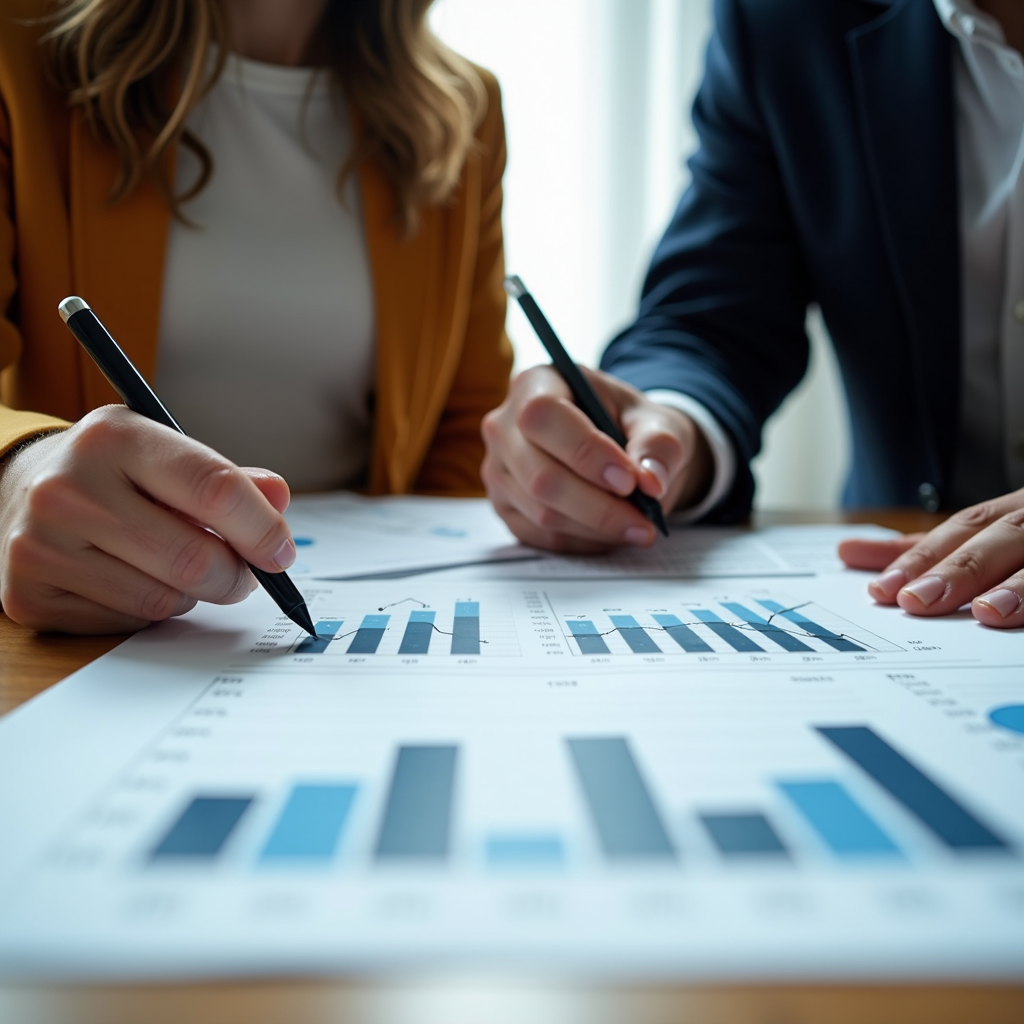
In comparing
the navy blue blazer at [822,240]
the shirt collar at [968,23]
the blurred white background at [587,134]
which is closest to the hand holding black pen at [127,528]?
the navy blue blazer at [822,240]

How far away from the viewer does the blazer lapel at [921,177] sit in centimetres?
75

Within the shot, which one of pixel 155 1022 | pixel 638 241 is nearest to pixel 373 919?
pixel 155 1022

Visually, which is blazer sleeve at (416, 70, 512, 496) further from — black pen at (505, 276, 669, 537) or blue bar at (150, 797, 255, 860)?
blue bar at (150, 797, 255, 860)

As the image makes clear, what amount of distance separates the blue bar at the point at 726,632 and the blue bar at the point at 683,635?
11 mm

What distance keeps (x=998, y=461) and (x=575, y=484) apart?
540 mm

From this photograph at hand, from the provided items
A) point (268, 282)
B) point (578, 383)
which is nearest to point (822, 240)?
point (578, 383)

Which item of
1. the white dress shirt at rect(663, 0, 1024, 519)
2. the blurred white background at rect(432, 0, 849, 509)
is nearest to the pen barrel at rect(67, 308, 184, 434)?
the white dress shirt at rect(663, 0, 1024, 519)

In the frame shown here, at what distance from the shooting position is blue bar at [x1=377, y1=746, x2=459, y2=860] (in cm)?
20

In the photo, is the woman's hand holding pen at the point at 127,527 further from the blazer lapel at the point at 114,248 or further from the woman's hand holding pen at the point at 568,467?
the blazer lapel at the point at 114,248

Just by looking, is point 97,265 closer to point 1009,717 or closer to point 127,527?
point 127,527

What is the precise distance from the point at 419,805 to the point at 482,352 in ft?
2.75

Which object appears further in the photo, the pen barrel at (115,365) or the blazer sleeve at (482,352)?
the blazer sleeve at (482,352)

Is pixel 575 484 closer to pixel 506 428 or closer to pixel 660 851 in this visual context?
pixel 506 428

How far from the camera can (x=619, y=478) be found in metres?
0.50
